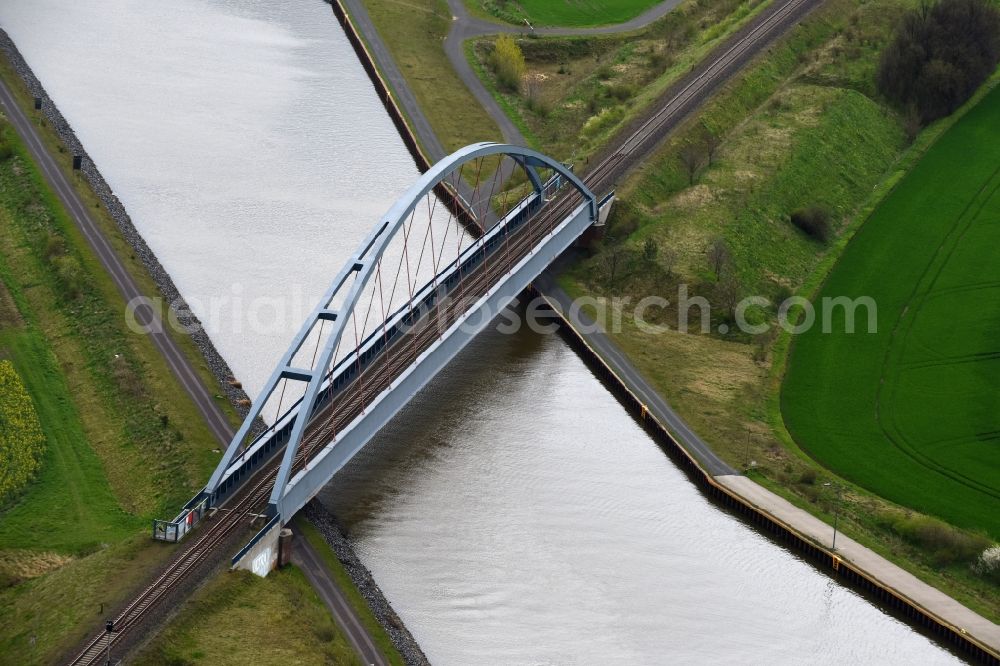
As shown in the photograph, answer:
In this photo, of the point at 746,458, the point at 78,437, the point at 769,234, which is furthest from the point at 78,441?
the point at 769,234

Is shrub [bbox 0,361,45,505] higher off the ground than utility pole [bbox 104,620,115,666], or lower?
lower

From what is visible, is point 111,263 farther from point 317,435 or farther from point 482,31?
point 482,31

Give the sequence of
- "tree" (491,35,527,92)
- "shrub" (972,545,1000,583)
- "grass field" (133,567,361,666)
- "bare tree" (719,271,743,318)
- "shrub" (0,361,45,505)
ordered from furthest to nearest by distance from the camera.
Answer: "tree" (491,35,527,92) < "bare tree" (719,271,743,318) < "shrub" (0,361,45,505) < "shrub" (972,545,1000,583) < "grass field" (133,567,361,666)

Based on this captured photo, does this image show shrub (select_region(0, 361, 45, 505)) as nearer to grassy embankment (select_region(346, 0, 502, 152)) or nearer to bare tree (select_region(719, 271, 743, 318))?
bare tree (select_region(719, 271, 743, 318))

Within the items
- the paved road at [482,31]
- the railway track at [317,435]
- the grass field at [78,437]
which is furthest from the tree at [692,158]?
the grass field at [78,437]

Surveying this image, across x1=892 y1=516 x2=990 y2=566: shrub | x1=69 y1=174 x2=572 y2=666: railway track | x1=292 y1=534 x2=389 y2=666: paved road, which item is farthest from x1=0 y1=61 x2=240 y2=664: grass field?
x1=892 y1=516 x2=990 y2=566: shrub

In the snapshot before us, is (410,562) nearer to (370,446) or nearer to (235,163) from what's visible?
(370,446)
